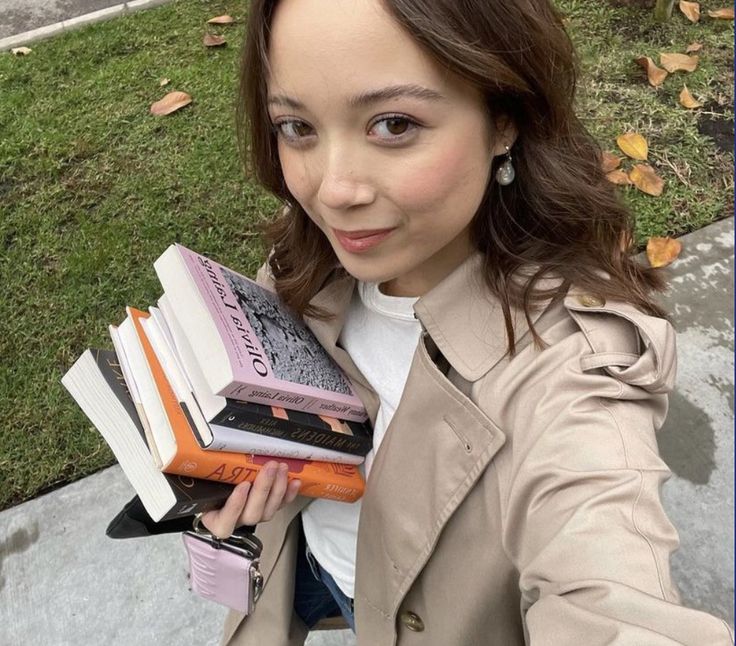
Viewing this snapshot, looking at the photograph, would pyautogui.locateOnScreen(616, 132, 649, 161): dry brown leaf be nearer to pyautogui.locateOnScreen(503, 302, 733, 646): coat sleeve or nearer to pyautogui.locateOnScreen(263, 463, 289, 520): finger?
pyautogui.locateOnScreen(503, 302, 733, 646): coat sleeve

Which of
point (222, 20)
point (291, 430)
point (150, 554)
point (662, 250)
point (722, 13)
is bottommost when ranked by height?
point (150, 554)

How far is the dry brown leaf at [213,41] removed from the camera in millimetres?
3734

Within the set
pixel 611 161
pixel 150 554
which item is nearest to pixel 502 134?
pixel 150 554

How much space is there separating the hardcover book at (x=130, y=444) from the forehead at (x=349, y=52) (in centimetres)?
57

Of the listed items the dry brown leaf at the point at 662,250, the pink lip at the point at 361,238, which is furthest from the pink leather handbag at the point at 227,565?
the dry brown leaf at the point at 662,250

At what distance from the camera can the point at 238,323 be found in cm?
118

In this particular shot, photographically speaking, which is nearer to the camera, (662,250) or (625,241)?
(625,241)

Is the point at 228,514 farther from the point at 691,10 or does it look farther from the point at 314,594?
the point at 691,10

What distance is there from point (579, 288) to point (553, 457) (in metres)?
0.30

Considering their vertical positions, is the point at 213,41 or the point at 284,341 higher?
the point at 284,341

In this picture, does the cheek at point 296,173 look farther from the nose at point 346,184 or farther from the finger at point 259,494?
the finger at point 259,494

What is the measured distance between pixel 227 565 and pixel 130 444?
1.21 ft

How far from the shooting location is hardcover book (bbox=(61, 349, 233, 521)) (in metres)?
1.06

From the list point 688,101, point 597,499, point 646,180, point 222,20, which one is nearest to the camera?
point 597,499
